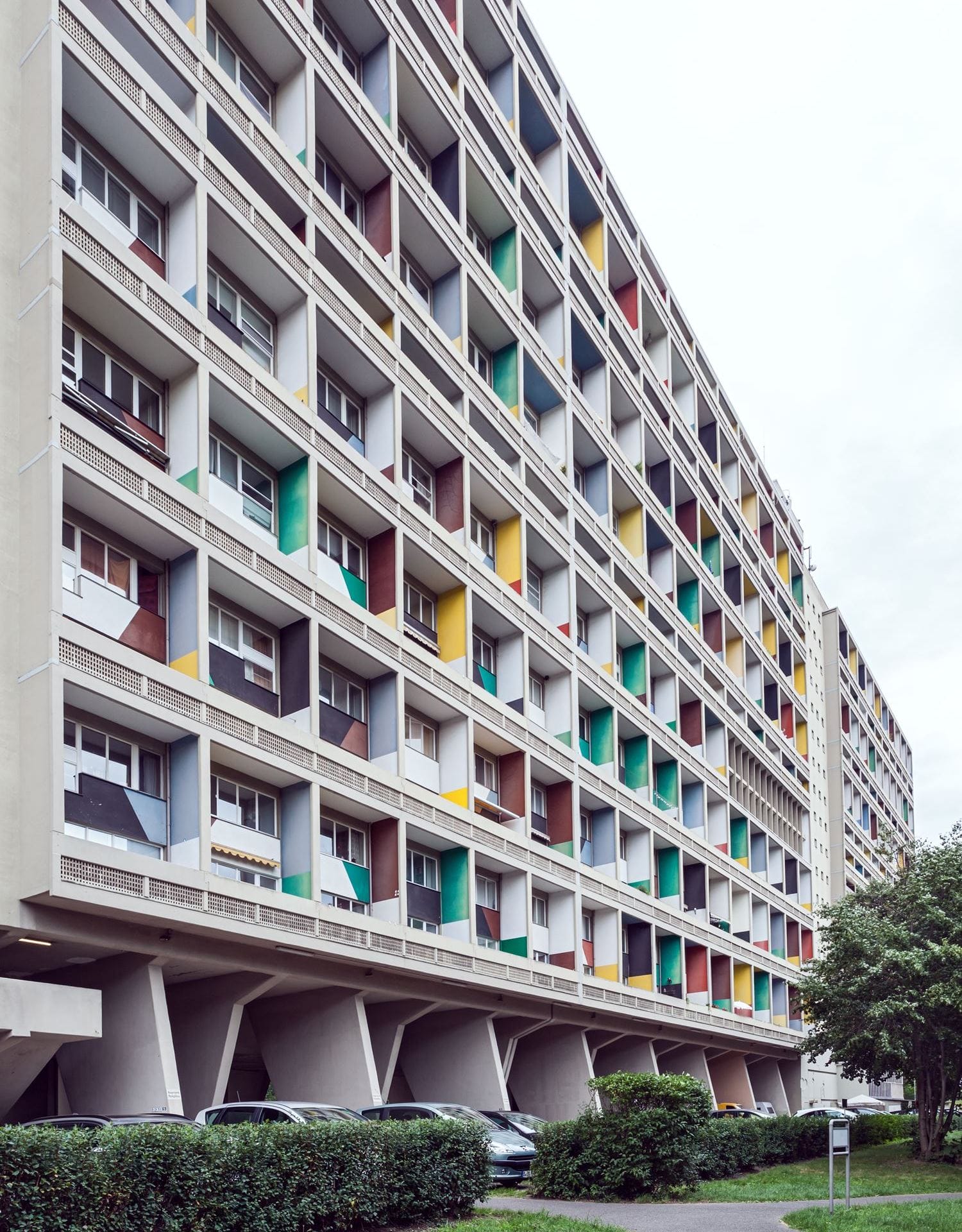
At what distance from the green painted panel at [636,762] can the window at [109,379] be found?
24618mm

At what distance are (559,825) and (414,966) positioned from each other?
1056 centimetres

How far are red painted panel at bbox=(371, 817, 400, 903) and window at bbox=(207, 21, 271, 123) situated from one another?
47.6 ft

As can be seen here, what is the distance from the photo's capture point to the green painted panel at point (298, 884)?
79.2ft

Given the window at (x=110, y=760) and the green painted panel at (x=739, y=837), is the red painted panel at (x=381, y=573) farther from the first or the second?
the green painted panel at (x=739, y=837)

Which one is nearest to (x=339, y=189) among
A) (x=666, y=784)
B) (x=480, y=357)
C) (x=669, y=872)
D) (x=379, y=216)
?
(x=379, y=216)

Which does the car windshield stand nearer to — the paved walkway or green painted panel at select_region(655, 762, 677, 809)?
the paved walkway

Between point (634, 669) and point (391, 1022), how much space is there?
18195mm

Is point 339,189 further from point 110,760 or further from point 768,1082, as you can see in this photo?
point 768,1082

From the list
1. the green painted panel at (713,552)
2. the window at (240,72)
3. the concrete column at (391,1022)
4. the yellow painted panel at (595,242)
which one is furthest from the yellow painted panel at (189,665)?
the green painted panel at (713,552)

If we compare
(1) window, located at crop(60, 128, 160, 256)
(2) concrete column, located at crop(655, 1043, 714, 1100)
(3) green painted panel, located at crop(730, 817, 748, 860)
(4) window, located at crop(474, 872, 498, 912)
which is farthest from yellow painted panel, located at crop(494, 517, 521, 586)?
(3) green painted panel, located at crop(730, 817, 748, 860)

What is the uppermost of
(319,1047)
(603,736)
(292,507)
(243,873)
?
(292,507)

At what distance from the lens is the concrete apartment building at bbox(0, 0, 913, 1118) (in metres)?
20.5

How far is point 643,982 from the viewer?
40.9m

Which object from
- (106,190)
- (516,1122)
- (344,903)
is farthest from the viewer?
(516,1122)
